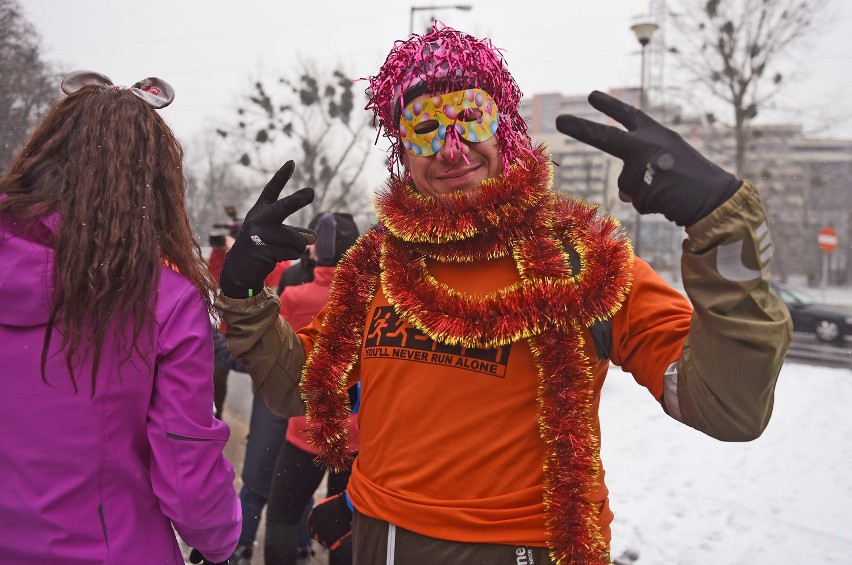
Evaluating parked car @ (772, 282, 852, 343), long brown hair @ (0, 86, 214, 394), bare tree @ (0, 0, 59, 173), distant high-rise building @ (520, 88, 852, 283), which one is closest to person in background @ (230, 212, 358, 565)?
long brown hair @ (0, 86, 214, 394)

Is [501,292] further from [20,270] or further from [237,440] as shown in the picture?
[237,440]

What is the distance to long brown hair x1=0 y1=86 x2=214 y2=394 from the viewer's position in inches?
54.2

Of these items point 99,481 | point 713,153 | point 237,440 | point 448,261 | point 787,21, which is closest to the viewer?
point 99,481

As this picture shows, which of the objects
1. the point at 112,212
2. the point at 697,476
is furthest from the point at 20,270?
the point at 697,476

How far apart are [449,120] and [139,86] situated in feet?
2.60

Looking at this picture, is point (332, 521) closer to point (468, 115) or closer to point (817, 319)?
point (468, 115)

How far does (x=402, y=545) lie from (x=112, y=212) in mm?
997

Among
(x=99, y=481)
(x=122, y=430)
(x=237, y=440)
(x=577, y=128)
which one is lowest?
(x=237, y=440)

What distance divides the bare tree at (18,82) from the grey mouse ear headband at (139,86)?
5.50 metres

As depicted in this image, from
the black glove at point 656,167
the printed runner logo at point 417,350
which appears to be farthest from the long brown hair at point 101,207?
the black glove at point 656,167

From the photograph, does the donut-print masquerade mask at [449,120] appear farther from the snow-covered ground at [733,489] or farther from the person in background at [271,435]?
the snow-covered ground at [733,489]

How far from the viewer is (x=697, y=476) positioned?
4.65 meters

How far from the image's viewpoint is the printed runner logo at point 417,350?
1.56 meters

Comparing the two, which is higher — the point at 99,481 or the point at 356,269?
the point at 356,269
